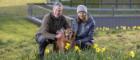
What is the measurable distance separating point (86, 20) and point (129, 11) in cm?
1049

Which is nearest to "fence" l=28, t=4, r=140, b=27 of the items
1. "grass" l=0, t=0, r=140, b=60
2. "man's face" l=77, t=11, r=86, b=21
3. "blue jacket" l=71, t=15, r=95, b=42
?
"grass" l=0, t=0, r=140, b=60

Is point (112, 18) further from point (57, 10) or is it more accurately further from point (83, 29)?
point (57, 10)

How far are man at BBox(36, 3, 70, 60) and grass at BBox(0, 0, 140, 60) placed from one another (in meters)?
0.25

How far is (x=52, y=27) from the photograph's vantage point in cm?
775

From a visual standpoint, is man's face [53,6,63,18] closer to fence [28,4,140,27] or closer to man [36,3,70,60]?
man [36,3,70,60]

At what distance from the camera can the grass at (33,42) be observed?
611 cm

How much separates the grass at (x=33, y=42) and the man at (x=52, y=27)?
0.25m

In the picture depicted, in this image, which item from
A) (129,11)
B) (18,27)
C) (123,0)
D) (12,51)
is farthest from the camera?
(123,0)

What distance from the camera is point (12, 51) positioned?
10.1m

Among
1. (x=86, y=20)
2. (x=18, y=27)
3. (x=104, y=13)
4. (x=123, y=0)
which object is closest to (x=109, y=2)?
(x=123, y=0)

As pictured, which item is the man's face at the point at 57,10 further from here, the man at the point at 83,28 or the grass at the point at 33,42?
the grass at the point at 33,42

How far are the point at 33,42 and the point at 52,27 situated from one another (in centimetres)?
353

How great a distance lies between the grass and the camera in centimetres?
611

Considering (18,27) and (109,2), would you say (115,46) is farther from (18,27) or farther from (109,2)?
(109,2)
